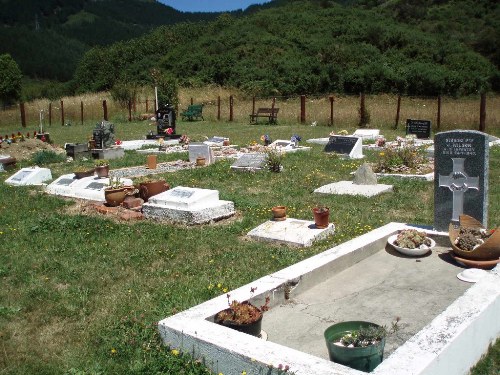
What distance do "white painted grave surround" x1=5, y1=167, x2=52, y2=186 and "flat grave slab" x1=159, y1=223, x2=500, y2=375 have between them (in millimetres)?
8170

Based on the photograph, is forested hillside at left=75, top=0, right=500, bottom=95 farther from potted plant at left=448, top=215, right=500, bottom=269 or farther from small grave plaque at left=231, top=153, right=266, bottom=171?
potted plant at left=448, top=215, right=500, bottom=269

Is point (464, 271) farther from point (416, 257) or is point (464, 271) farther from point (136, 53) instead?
point (136, 53)

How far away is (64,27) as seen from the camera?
142m

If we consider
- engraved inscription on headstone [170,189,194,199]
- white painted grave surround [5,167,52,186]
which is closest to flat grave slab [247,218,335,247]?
engraved inscription on headstone [170,189,194,199]

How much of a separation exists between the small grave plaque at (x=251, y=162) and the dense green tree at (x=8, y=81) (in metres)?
50.3

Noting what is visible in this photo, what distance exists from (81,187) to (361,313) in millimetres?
7155

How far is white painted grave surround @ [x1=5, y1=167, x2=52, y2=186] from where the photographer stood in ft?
39.8

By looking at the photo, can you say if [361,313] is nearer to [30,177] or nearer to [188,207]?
[188,207]

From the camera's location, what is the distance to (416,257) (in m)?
6.34

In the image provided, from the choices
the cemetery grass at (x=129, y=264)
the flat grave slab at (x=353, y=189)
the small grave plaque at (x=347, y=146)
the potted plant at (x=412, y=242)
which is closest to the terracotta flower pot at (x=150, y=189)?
the cemetery grass at (x=129, y=264)

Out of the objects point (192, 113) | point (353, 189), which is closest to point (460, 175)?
point (353, 189)

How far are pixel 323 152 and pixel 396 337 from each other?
1121 centimetres

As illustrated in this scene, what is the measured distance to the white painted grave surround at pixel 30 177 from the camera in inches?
478

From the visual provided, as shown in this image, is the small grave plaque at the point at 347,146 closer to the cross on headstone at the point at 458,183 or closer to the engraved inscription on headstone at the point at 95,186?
the engraved inscription on headstone at the point at 95,186
